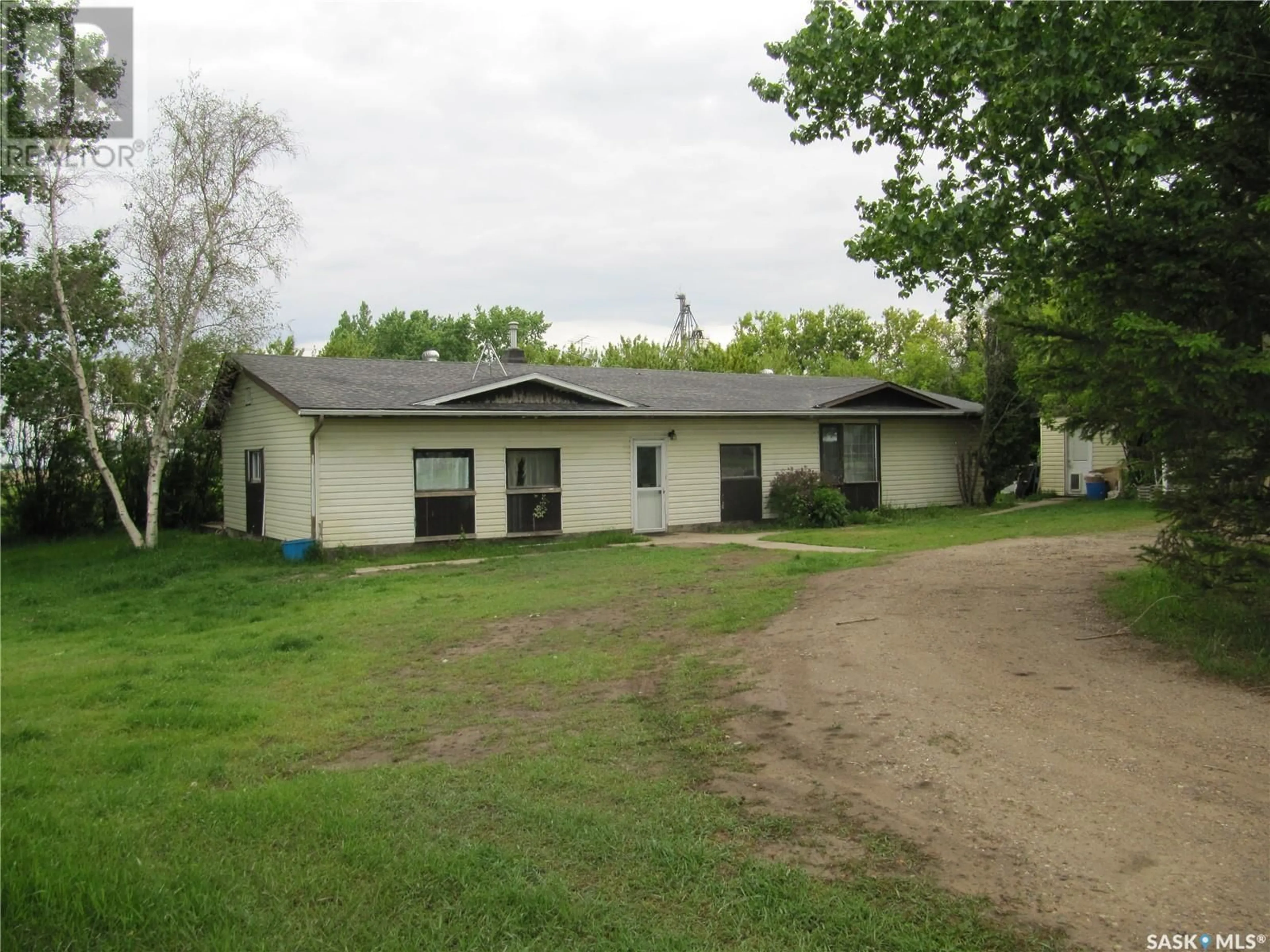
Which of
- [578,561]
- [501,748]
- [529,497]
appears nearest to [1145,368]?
[501,748]

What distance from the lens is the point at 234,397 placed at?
21.3 m

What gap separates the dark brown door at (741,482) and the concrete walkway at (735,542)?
88 cm

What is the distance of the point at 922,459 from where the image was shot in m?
23.6

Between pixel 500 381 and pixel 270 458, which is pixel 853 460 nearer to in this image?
pixel 500 381

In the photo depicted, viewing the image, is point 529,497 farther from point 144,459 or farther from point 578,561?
point 144,459

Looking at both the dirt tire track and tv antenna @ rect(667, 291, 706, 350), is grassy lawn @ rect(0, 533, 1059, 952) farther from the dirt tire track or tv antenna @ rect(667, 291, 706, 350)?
tv antenna @ rect(667, 291, 706, 350)

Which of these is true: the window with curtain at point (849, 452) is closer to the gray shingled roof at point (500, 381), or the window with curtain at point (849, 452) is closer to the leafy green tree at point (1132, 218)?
the gray shingled roof at point (500, 381)

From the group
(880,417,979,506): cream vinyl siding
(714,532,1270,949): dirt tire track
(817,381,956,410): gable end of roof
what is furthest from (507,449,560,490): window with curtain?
(714,532,1270,949): dirt tire track

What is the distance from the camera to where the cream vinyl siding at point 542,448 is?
17.0m

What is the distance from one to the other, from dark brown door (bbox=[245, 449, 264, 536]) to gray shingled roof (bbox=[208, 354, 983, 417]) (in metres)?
1.62

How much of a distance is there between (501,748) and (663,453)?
1475 cm

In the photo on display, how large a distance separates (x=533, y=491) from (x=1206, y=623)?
516 inches

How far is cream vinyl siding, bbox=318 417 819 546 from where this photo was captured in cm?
1698

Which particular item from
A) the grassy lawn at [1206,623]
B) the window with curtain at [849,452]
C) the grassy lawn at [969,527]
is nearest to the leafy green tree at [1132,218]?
the grassy lawn at [1206,623]
